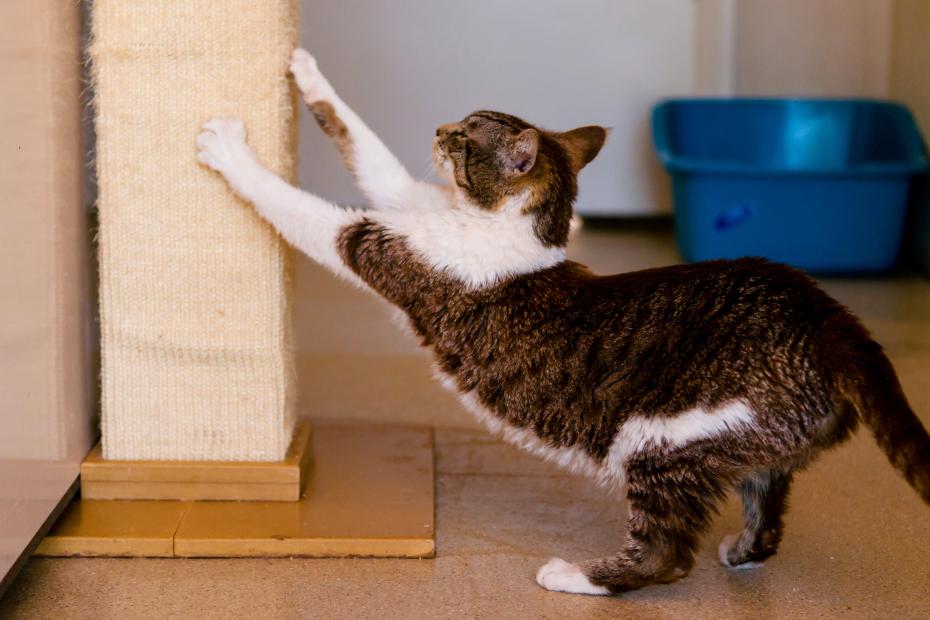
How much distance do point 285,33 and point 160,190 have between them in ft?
1.05

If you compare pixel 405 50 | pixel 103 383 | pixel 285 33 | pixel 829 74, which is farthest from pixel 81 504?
pixel 829 74

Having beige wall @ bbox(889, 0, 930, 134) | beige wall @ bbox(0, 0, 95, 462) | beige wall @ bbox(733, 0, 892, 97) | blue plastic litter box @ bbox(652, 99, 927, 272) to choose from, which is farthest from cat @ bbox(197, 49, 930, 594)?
beige wall @ bbox(733, 0, 892, 97)

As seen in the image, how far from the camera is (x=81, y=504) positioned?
5.77ft

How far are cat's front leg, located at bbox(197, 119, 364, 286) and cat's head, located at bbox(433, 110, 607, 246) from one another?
0.18 meters

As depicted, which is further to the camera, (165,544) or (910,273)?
(910,273)

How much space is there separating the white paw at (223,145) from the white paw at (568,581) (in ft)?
2.54

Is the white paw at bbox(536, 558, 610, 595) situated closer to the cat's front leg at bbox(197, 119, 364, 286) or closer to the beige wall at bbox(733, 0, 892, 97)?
the cat's front leg at bbox(197, 119, 364, 286)

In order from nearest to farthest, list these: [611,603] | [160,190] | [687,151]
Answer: [611,603] → [160,190] → [687,151]

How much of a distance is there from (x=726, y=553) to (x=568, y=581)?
0.91 feet

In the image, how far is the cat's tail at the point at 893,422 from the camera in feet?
4.41

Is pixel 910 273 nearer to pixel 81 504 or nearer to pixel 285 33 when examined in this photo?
pixel 285 33

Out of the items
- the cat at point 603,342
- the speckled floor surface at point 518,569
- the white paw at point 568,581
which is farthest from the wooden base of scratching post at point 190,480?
the white paw at point 568,581

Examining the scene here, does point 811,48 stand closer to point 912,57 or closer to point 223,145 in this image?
point 912,57

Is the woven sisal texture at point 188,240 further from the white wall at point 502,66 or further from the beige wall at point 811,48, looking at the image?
the beige wall at point 811,48
